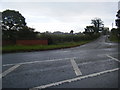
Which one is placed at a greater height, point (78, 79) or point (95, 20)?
point (95, 20)

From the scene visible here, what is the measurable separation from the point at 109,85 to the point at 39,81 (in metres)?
2.30

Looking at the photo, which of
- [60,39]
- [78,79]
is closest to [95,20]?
[60,39]

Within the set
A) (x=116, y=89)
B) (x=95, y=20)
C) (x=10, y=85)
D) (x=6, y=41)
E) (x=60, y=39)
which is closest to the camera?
(x=116, y=89)

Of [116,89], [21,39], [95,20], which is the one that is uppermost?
[95,20]

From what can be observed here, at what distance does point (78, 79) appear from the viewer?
4758 millimetres

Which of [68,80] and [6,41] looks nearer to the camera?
[68,80]

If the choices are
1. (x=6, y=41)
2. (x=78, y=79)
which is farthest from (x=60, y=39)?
(x=78, y=79)

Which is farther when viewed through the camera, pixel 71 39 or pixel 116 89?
pixel 71 39

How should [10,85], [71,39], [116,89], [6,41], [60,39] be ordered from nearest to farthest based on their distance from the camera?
[116,89], [10,85], [6,41], [60,39], [71,39]

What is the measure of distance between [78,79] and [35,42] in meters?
20.8

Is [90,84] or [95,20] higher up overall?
[95,20]

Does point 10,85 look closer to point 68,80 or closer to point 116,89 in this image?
point 68,80

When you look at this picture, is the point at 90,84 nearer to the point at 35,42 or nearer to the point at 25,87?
the point at 25,87

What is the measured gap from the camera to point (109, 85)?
423 centimetres
